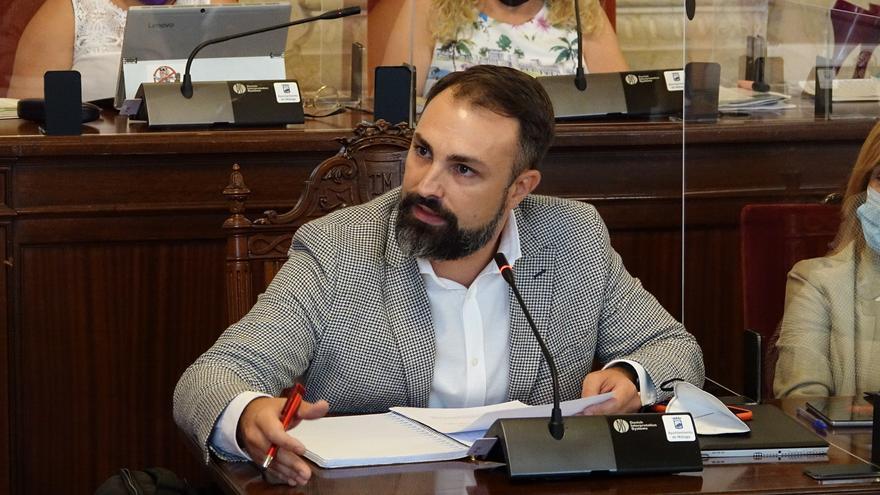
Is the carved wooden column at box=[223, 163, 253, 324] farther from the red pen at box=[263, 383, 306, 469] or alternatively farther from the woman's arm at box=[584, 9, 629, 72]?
the woman's arm at box=[584, 9, 629, 72]

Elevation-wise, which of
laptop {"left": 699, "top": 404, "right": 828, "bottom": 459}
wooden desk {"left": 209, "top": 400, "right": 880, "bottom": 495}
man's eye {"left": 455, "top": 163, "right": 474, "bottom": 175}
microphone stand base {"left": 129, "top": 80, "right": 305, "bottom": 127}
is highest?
microphone stand base {"left": 129, "top": 80, "right": 305, "bottom": 127}

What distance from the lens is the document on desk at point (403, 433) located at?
178 centimetres

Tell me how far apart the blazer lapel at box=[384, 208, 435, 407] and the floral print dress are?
2.09 metres

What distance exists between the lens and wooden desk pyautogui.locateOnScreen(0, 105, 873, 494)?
10.5ft

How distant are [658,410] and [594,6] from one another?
2478mm

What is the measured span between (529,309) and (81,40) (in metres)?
2.49

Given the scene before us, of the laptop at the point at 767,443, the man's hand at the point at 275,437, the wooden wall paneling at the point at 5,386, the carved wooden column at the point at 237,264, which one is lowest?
the wooden wall paneling at the point at 5,386

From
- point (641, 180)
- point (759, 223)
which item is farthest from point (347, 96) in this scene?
point (759, 223)

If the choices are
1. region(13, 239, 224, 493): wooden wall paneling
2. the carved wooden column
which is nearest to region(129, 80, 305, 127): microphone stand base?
region(13, 239, 224, 493): wooden wall paneling

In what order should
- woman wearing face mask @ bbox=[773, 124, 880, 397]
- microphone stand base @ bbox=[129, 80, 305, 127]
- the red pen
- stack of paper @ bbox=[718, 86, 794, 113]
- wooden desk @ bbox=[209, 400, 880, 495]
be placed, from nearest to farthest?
wooden desk @ bbox=[209, 400, 880, 495]
the red pen
woman wearing face mask @ bbox=[773, 124, 880, 397]
stack of paper @ bbox=[718, 86, 794, 113]
microphone stand base @ bbox=[129, 80, 305, 127]

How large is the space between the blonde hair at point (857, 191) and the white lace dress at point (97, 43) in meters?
2.60

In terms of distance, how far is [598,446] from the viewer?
5.74ft

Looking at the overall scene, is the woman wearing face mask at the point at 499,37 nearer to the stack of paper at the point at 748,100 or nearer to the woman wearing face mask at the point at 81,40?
the woman wearing face mask at the point at 81,40

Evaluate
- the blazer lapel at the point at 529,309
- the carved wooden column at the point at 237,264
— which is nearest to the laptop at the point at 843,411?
the blazer lapel at the point at 529,309
